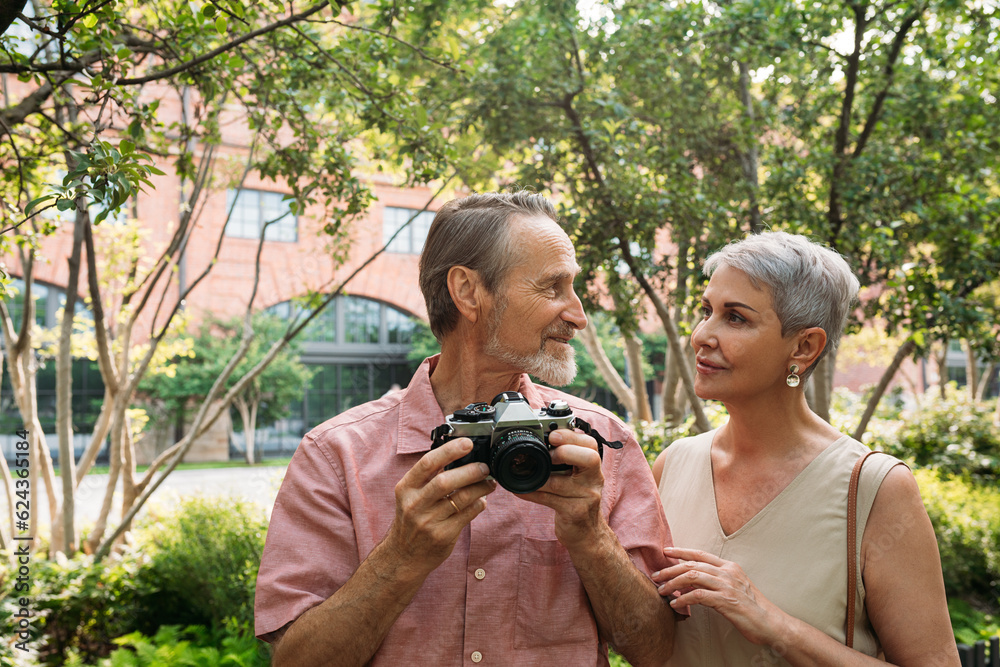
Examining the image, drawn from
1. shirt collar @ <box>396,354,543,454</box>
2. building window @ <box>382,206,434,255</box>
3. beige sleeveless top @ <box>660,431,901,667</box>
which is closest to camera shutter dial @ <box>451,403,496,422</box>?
shirt collar @ <box>396,354,543,454</box>

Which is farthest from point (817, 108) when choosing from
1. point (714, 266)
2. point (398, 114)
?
point (714, 266)

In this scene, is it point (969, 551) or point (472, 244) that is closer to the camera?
point (472, 244)

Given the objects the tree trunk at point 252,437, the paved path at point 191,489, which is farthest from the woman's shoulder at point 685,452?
the tree trunk at point 252,437

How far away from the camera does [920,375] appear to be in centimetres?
2967

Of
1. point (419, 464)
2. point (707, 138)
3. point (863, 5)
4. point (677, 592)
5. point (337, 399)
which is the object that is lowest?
point (337, 399)

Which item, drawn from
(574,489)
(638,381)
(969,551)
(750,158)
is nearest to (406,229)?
(638,381)

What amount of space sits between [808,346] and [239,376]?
2005 cm

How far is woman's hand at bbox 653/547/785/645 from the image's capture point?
1680 mm

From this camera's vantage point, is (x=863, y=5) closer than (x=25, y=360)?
Yes

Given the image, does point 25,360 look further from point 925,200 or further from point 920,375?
point 920,375

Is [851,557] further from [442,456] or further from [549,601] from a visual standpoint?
[442,456]

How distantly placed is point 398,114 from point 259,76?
78 centimetres

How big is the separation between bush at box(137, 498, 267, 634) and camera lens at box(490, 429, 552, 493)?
411 cm

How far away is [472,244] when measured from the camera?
6.05ft
